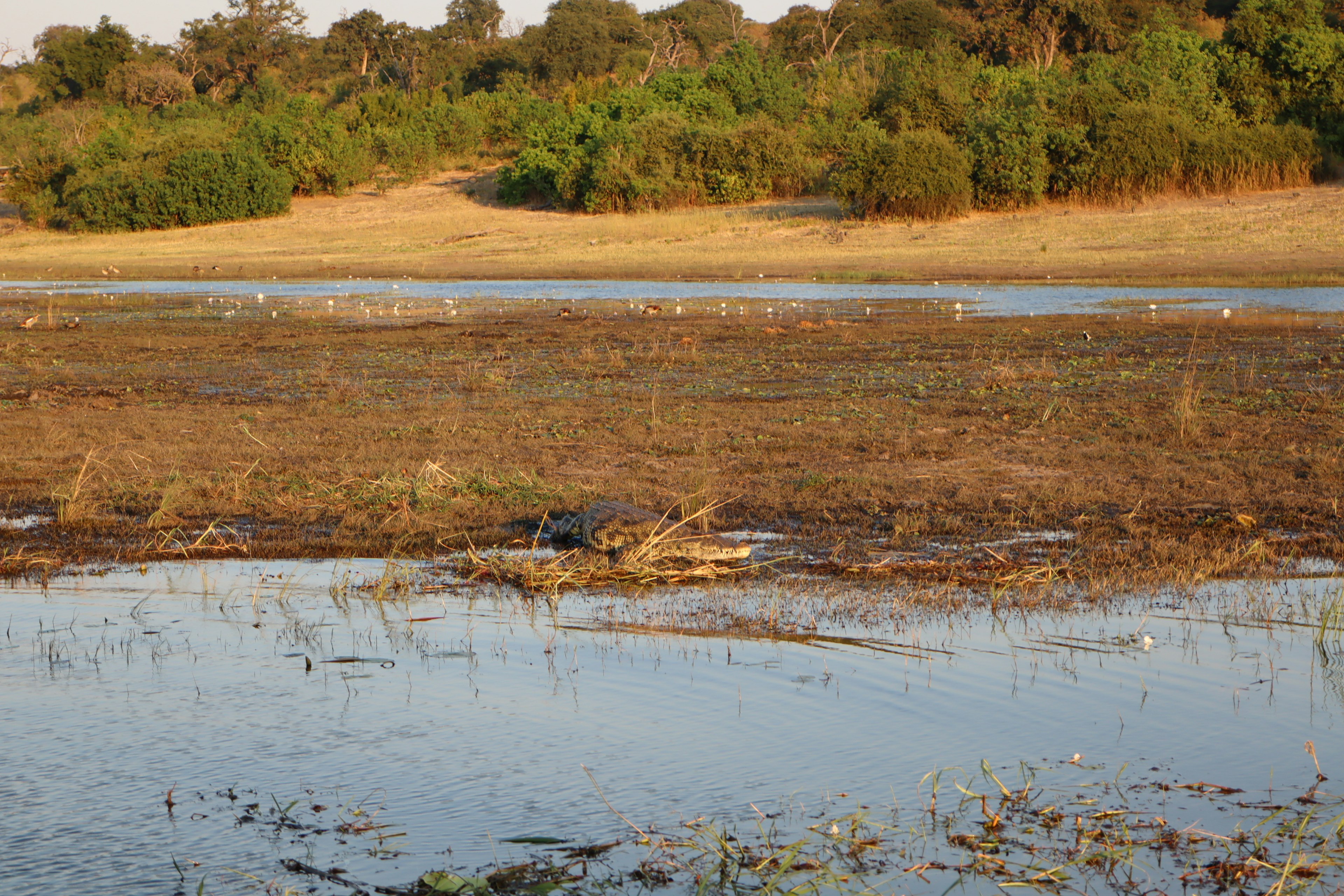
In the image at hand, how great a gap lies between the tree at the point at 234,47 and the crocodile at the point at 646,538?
71.4 meters

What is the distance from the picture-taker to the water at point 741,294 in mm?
23031

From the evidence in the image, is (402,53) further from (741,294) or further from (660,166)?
(741,294)

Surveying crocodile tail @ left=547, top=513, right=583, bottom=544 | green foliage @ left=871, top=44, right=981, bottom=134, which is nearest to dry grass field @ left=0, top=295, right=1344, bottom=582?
crocodile tail @ left=547, top=513, right=583, bottom=544

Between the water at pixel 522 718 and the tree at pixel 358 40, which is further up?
the tree at pixel 358 40

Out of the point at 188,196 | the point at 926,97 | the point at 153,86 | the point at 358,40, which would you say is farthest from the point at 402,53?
the point at 926,97

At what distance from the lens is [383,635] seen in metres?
6.20

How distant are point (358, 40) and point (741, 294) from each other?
53.1 meters

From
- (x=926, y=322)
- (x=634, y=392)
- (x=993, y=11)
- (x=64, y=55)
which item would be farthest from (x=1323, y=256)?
(x=64, y=55)

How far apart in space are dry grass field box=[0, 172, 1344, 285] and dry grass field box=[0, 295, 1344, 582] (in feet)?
36.8

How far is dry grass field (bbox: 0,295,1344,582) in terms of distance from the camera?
7.85m

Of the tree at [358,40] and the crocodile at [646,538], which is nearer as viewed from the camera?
the crocodile at [646,538]

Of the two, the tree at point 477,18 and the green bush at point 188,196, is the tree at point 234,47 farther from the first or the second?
the green bush at point 188,196

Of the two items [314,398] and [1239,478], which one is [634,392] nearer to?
[314,398]

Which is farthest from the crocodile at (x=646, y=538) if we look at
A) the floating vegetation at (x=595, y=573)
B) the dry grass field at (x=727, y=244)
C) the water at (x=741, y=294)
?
the dry grass field at (x=727, y=244)
